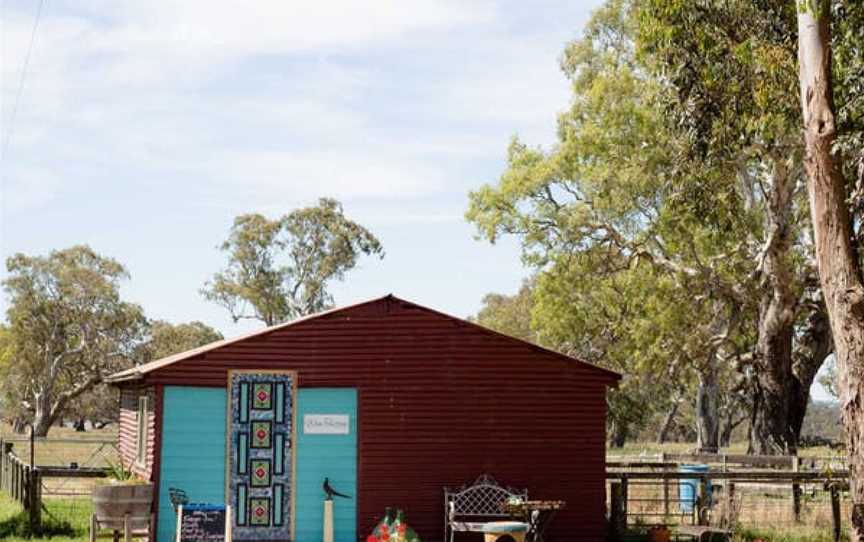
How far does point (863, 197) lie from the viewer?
1711 cm

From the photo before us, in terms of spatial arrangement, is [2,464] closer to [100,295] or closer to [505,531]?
[505,531]

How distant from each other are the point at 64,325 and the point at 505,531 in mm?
50512

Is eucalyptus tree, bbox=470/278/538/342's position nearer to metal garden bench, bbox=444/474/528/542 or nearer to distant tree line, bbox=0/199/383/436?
distant tree line, bbox=0/199/383/436

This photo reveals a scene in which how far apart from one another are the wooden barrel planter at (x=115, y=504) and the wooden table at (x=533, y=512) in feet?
15.4

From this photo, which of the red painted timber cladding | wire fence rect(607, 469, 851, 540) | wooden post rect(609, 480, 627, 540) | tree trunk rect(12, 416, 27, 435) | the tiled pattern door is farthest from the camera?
tree trunk rect(12, 416, 27, 435)

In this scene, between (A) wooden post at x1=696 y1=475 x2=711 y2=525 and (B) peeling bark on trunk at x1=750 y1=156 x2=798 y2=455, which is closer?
(A) wooden post at x1=696 y1=475 x2=711 y2=525

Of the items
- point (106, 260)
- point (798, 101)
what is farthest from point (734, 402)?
point (798, 101)

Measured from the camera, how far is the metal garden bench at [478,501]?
18047 millimetres

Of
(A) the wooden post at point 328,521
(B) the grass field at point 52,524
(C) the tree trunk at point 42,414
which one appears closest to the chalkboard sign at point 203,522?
(A) the wooden post at point 328,521

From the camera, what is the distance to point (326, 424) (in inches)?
716

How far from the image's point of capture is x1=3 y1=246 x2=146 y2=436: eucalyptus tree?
6275 centimetres

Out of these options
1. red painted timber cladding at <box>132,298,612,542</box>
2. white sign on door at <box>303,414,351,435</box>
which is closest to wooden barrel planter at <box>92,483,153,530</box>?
red painted timber cladding at <box>132,298,612,542</box>

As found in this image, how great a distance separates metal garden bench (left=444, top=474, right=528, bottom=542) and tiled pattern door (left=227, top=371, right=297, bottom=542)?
211 centimetres

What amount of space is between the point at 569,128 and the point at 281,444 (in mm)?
20858
